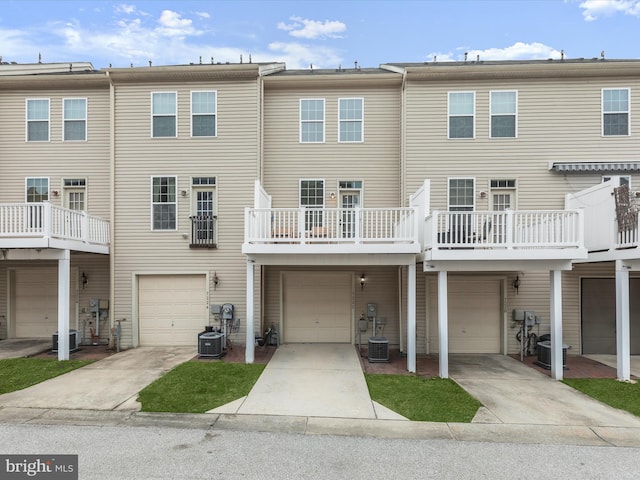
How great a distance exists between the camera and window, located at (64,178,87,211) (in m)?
10.5

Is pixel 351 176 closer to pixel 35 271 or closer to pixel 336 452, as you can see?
pixel 336 452

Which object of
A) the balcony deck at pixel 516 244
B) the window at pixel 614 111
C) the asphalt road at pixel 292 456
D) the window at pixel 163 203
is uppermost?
the window at pixel 614 111

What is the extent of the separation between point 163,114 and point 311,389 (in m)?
8.90

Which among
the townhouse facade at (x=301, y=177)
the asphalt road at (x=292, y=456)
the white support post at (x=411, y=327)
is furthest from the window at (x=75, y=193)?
the white support post at (x=411, y=327)

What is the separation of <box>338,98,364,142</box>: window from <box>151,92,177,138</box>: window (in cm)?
507

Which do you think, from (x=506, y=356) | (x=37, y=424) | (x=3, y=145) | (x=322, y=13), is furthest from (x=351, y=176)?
(x=3, y=145)

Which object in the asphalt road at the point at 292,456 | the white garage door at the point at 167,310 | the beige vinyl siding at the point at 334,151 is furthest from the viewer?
the beige vinyl siding at the point at 334,151

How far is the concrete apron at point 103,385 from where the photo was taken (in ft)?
19.1

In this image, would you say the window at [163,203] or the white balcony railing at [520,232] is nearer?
the white balcony railing at [520,232]

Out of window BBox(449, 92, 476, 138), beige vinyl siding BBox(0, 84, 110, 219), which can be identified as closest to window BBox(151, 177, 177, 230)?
beige vinyl siding BBox(0, 84, 110, 219)

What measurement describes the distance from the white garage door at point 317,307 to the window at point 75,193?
A: 6.89 metres

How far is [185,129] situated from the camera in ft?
33.3

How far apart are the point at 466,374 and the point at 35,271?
1292 cm

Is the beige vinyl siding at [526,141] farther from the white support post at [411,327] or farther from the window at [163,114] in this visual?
the window at [163,114]
